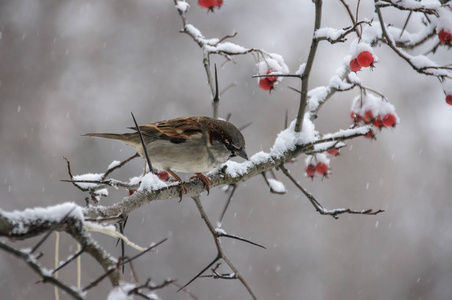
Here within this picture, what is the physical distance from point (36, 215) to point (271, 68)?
245cm

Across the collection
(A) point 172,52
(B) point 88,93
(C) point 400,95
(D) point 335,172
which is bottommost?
(D) point 335,172

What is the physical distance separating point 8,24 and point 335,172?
910 cm

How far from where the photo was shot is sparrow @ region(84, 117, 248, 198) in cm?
379

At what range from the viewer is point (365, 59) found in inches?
113

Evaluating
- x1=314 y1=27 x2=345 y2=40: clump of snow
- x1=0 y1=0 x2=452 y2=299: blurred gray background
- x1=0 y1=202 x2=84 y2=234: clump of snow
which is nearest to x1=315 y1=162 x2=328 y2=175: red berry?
x1=314 y1=27 x2=345 y2=40: clump of snow

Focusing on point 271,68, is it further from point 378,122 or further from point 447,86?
point 447,86

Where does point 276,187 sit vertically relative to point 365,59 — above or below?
below

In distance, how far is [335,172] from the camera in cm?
1104

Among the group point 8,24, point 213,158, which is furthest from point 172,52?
point 213,158

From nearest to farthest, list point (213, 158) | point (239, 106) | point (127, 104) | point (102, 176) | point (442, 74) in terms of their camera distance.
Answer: point (442, 74), point (102, 176), point (213, 158), point (127, 104), point (239, 106)

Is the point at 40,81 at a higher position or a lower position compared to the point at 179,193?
higher

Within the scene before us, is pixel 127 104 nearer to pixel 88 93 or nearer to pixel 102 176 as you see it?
pixel 88 93

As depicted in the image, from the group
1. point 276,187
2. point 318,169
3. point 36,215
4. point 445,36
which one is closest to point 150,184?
point 36,215

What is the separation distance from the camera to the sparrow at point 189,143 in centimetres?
379
